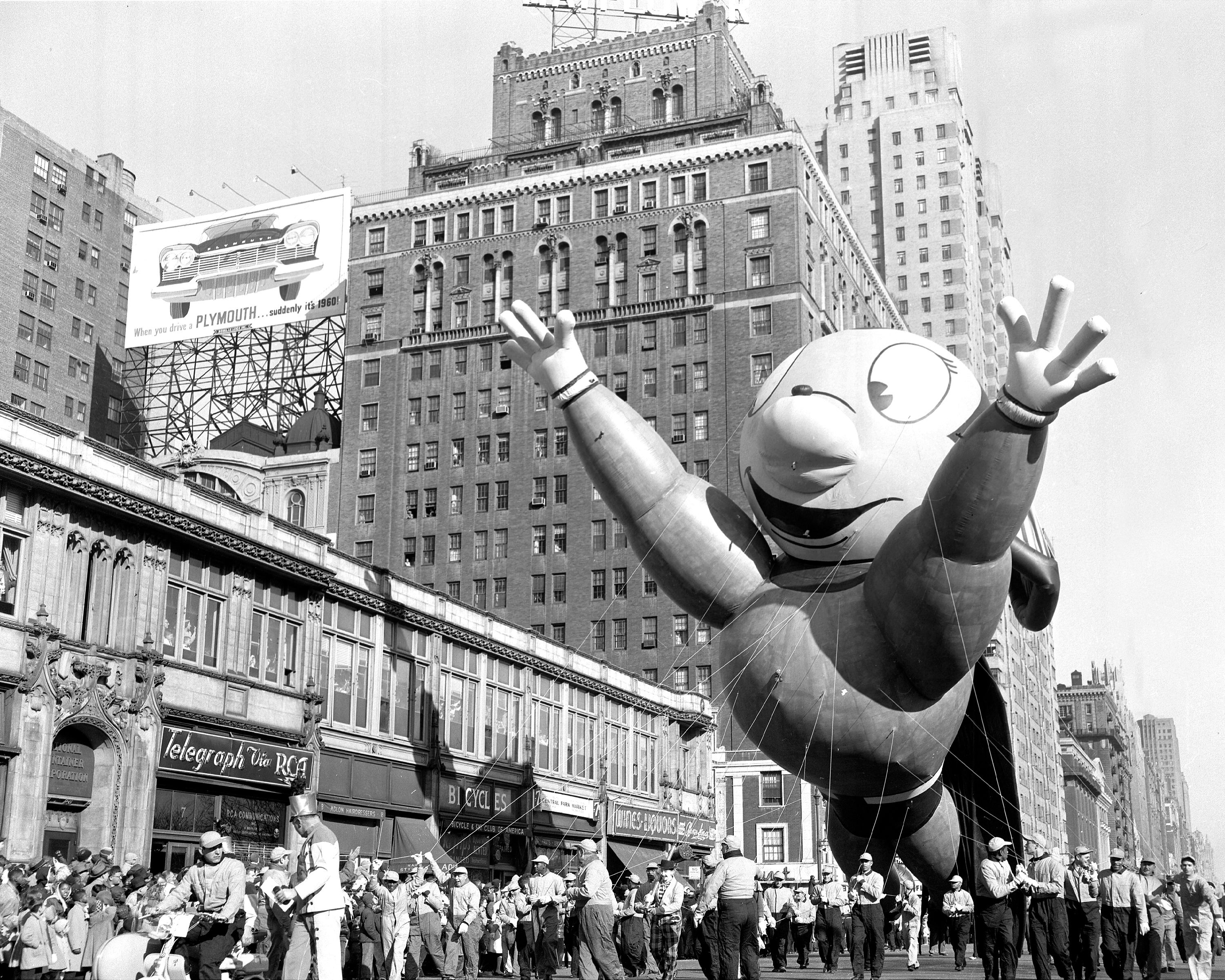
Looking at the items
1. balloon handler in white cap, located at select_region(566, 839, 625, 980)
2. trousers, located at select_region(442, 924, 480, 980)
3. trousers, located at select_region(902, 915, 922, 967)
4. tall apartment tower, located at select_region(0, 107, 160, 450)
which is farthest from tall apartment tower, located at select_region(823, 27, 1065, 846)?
balloon handler in white cap, located at select_region(566, 839, 625, 980)

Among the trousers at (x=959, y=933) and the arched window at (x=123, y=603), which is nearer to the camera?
the trousers at (x=959, y=933)

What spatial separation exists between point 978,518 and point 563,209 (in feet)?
188

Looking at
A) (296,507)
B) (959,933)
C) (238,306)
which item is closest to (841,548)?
(959,933)

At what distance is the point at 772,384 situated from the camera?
1404cm

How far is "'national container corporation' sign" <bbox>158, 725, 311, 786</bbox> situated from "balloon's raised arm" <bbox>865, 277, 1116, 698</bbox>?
56.8 feet

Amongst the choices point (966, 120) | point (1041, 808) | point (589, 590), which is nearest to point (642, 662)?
point (589, 590)

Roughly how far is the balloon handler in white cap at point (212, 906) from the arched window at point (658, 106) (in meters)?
65.3

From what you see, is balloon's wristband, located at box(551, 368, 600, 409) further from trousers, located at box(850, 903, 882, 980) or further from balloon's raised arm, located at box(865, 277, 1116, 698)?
trousers, located at box(850, 903, 882, 980)

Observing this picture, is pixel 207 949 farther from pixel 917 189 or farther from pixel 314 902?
pixel 917 189

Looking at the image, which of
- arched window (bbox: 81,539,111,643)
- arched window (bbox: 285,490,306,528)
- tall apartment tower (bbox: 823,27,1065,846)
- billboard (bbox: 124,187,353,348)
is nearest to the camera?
arched window (bbox: 81,539,111,643)

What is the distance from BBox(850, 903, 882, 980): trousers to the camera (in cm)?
1684

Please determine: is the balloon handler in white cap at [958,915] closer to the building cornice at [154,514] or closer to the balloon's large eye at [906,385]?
the balloon's large eye at [906,385]

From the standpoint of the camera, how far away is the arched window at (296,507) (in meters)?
49.9

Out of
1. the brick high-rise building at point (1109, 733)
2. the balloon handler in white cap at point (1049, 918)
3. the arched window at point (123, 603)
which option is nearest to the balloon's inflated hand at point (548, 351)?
the balloon handler in white cap at point (1049, 918)
